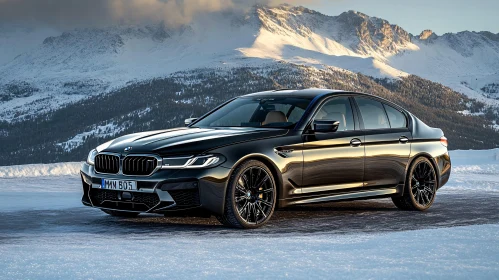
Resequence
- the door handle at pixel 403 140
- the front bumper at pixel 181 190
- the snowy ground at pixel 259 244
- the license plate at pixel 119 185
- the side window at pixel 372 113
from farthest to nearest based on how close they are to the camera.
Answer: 1. the door handle at pixel 403 140
2. the side window at pixel 372 113
3. the license plate at pixel 119 185
4. the front bumper at pixel 181 190
5. the snowy ground at pixel 259 244

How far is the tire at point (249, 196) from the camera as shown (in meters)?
8.05

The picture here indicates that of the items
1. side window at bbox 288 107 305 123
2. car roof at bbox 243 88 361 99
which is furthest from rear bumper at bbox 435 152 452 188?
side window at bbox 288 107 305 123

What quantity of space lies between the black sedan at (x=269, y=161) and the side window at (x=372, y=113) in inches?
0.6

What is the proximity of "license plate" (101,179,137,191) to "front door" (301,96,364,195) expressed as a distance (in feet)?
6.30

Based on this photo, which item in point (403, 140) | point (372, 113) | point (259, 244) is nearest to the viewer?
point (259, 244)

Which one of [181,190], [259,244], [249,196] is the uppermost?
[181,190]

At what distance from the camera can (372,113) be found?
32.9ft

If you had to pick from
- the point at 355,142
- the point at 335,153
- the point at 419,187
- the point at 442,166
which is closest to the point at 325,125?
the point at 335,153

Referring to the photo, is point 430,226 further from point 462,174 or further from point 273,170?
point 462,174

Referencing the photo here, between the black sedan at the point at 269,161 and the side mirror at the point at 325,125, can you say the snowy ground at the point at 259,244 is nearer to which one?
the black sedan at the point at 269,161

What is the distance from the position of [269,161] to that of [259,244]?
170cm

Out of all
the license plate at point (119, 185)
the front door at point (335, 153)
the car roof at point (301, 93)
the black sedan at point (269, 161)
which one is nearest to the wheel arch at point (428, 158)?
the black sedan at point (269, 161)

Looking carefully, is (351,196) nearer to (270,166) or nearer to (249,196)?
(270,166)

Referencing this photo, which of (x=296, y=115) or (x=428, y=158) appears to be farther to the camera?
(x=428, y=158)
